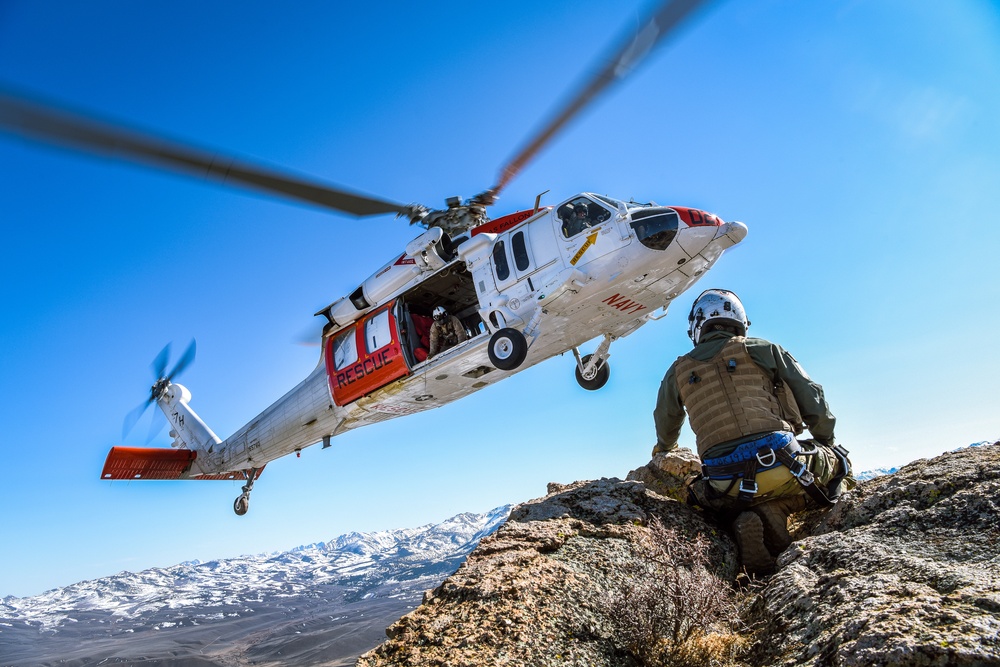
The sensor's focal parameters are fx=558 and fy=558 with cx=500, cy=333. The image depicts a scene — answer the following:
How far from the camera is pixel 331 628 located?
156750mm

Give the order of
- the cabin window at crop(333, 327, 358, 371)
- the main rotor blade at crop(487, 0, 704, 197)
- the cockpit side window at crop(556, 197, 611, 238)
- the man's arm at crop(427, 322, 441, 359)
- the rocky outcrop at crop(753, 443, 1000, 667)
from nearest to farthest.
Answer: the rocky outcrop at crop(753, 443, 1000, 667) → the main rotor blade at crop(487, 0, 704, 197) → the cockpit side window at crop(556, 197, 611, 238) → the man's arm at crop(427, 322, 441, 359) → the cabin window at crop(333, 327, 358, 371)

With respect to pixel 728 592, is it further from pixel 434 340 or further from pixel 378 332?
pixel 378 332

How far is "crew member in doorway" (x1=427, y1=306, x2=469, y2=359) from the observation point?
12.8 metres

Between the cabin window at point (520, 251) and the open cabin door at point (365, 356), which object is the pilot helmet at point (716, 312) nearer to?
the cabin window at point (520, 251)

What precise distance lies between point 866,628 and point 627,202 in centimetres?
964

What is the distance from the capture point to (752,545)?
13.9 ft

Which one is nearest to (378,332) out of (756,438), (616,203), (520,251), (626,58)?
(520,251)

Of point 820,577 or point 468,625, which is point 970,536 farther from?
point 468,625

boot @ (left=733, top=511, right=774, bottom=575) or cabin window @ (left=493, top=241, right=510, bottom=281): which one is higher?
cabin window @ (left=493, top=241, right=510, bottom=281)

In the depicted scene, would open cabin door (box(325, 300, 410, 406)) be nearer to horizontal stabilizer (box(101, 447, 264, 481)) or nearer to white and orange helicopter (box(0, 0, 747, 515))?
white and orange helicopter (box(0, 0, 747, 515))

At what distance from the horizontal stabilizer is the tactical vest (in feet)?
53.7

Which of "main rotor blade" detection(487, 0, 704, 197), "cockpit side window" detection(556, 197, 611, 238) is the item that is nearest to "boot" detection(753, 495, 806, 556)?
"main rotor blade" detection(487, 0, 704, 197)

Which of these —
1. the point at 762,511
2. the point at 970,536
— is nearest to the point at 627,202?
the point at 762,511

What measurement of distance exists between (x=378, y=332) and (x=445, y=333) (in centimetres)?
159
